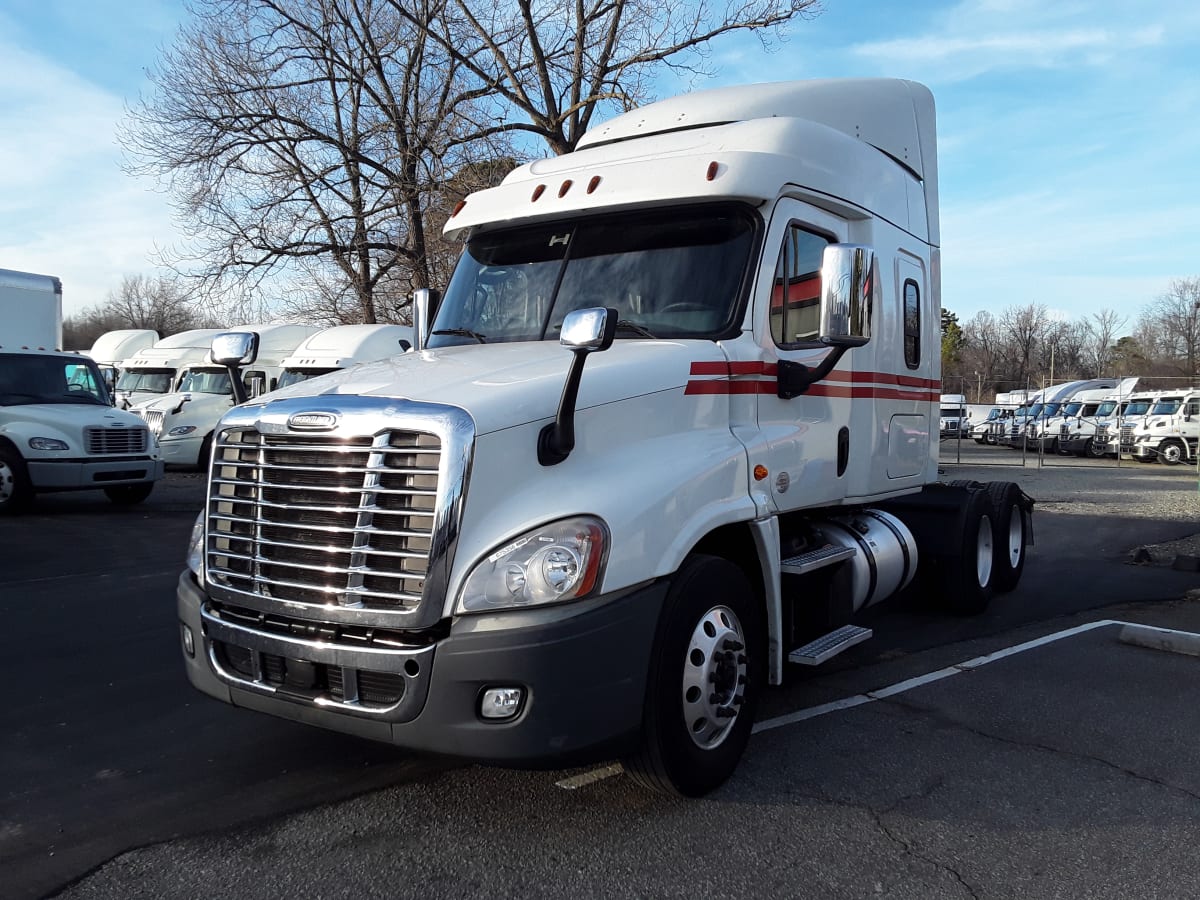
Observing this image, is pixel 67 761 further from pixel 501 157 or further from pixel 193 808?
pixel 501 157

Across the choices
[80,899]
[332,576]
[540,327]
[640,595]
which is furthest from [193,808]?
[540,327]

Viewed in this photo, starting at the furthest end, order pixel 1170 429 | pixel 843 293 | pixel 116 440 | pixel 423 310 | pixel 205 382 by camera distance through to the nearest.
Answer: pixel 1170 429 → pixel 205 382 → pixel 116 440 → pixel 423 310 → pixel 843 293

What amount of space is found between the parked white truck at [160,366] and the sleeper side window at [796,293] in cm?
2041

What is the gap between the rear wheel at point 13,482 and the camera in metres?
12.8

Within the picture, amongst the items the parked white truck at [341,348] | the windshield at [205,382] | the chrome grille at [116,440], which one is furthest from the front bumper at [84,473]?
the windshield at [205,382]

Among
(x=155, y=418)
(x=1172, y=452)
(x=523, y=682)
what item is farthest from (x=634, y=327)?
(x=1172, y=452)

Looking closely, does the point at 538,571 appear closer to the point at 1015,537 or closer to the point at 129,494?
the point at 1015,537

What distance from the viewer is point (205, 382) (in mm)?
21578

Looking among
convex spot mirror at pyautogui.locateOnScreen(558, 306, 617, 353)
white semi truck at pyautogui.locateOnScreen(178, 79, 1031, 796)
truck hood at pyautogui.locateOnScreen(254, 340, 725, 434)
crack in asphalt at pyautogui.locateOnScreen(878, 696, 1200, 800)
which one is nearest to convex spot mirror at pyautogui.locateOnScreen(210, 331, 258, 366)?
white semi truck at pyautogui.locateOnScreen(178, 79, 1031, 796)

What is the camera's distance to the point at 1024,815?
4.01 meters

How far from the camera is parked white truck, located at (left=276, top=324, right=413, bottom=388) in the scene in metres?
18.8

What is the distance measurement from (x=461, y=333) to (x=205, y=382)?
18.3 meters

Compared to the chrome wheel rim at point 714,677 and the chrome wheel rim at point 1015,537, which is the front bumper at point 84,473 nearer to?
the chrome wheel rim at point 1015,537

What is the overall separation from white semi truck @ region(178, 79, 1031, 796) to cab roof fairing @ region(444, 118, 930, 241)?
20 mm
